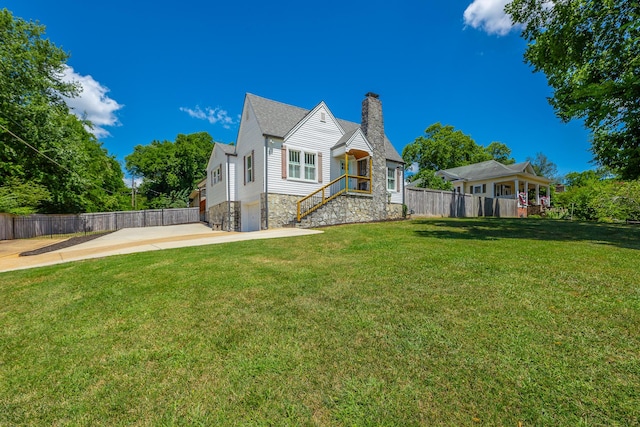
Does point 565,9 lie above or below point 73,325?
above

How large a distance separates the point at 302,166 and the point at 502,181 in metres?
22.3

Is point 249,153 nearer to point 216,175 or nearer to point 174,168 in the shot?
point 216,175

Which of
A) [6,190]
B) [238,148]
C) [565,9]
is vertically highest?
[565,9]

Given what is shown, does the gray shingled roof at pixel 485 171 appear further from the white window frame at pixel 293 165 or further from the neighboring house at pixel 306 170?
the white window frame at pixel 293 165

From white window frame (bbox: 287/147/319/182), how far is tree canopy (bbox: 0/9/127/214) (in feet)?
47.5

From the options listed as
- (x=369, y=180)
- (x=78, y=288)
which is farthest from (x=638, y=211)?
(x=78, y=288)

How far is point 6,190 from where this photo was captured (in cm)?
1541

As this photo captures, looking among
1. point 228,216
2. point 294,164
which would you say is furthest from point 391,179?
point 228,216

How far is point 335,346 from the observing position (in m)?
2.67

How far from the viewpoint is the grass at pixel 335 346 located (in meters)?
1.95

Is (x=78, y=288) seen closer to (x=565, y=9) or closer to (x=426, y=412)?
(x=426, y=412)

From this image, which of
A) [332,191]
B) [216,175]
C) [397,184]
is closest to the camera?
[332,191]

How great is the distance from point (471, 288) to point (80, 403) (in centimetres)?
421

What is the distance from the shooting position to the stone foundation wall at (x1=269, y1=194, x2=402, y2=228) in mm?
13969
